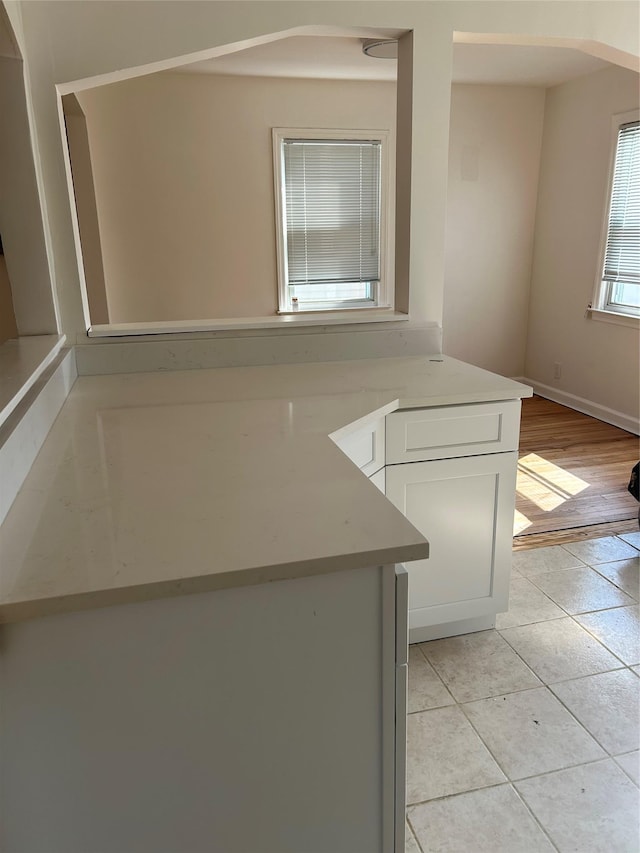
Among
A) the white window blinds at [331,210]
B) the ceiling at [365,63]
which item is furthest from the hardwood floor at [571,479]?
the ceiling at [365,63]

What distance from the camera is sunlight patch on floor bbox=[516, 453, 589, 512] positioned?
3.24m

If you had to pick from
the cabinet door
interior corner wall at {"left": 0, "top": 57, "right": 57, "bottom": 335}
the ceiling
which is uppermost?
the ceiling

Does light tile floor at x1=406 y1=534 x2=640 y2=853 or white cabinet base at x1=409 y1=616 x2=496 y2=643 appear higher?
white cabinet base at x1=409 y1=616 x2=496 y2=643

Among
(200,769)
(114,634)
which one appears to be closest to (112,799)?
(200,769)

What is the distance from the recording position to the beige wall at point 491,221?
15.9 feet

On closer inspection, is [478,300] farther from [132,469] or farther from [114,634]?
[114,634]

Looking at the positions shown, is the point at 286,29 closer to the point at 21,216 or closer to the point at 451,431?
the point at 21,216

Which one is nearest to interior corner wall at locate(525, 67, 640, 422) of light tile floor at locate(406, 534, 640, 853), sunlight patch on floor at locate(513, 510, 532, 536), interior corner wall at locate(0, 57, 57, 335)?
sunlight patch on floor at locate(513, 510, 532, 536)

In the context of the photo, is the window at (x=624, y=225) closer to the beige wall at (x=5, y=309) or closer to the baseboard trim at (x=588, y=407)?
the baseboard trim at (x=588, y=407)

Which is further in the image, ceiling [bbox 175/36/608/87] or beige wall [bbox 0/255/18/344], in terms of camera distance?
ceiling [bbox 175/36/608/87]

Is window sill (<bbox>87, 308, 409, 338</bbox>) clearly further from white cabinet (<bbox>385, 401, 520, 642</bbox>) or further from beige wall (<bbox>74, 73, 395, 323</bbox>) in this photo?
beige wall (<bbox>74, 73, 395, 323</bbox>)

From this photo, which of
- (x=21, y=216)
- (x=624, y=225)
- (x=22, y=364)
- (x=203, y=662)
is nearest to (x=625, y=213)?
(x=624, y=225)

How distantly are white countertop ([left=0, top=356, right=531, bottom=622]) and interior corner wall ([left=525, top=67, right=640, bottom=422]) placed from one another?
9.86 feet

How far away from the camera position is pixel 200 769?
0.95 meters
